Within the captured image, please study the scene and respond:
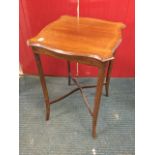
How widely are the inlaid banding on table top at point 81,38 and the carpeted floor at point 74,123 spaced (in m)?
0.58

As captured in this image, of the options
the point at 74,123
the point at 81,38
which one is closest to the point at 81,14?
the point at 81,38

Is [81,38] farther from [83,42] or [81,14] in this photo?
[81,14]

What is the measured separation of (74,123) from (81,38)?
2.01 ft

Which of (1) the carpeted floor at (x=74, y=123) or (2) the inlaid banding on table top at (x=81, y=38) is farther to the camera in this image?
(1) the carpeted floor at (x=74, y=123)

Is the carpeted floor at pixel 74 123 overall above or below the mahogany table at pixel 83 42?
below

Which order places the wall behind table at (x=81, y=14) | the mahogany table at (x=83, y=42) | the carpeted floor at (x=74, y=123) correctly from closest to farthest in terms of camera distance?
the mahogany table at (x=83, y=42)
the carpeted floor at (x=74, y=123)
the wall behind table at (x=81, y=14)

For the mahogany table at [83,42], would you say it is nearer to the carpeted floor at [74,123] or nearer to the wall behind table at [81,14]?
the carpeted floor at [74,123]

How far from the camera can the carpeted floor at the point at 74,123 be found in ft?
4.90

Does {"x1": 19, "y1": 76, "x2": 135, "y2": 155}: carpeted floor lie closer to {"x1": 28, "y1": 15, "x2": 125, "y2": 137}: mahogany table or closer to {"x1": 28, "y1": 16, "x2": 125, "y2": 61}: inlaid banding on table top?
{"x1": 28, "y1": 15, "x2": 125, "y2": 137}: mahogany table

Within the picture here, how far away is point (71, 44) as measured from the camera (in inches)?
48.9

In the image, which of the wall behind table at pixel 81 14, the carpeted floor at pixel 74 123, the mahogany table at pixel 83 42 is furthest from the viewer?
the wall behind table at pixel 81 14

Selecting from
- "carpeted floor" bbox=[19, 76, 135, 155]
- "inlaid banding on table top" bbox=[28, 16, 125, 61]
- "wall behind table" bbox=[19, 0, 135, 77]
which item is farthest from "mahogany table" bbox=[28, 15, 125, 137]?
"wall behind table" bbox=[19, 0, 135, 77]

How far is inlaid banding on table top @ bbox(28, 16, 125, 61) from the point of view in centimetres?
120

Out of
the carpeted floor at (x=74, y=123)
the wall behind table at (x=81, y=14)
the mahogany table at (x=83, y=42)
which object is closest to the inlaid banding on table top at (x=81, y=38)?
the mahogany table at (x=83, y=42)
